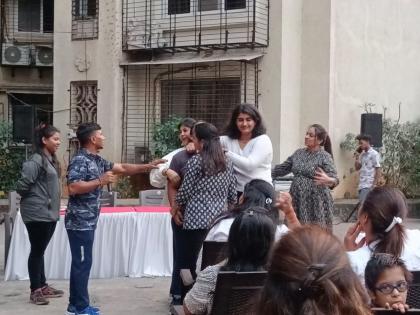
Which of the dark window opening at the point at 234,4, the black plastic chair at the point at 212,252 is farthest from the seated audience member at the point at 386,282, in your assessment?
the dark window opening at the point at 234,4

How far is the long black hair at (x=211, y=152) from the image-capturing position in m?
5.52

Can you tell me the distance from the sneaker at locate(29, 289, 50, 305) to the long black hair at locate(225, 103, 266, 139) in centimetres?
254

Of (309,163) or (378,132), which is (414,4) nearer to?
(378,132)

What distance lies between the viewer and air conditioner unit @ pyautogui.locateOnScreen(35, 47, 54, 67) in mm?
17906

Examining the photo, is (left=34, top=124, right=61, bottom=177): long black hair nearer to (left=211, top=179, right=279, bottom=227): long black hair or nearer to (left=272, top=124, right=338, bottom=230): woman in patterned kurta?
(left=272, top=124, right=338, bottom=230): woman in patterned kurta

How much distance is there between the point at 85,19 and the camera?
15.7 m

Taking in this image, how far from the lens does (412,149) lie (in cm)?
1552

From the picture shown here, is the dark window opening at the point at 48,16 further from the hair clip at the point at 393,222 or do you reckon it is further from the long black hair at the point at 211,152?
the hair clip at the point at 393,222

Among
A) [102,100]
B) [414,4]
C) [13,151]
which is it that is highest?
[414,4]

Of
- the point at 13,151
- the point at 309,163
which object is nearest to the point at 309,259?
the point at 309,163

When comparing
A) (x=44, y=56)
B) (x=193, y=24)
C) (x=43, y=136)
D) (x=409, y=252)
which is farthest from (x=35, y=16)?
(x=409, y=252)

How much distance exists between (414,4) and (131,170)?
42.2 ft

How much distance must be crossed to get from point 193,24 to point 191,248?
32.0 feet

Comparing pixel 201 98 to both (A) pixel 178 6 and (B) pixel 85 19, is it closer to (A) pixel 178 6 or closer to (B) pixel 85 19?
(A) pixel 178 6
